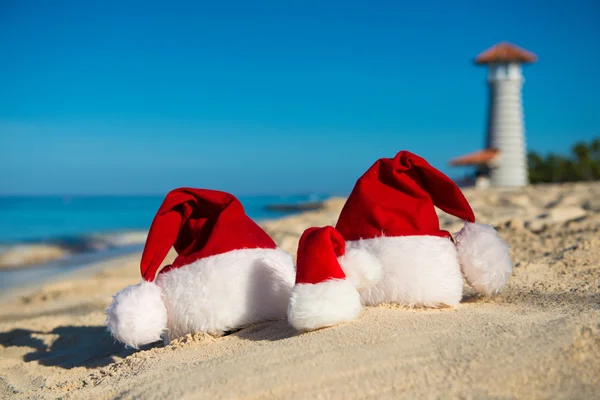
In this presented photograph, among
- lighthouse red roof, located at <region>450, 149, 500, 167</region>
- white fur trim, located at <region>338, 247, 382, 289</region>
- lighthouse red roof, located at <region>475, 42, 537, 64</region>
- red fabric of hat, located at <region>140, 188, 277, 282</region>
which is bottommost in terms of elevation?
white fur trim, located at <region>338, 247, 382, 289</region>

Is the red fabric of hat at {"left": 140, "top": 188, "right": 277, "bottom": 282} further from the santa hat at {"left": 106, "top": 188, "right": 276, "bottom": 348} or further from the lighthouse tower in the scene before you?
the lighthouse tower

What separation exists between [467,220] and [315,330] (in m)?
1.03

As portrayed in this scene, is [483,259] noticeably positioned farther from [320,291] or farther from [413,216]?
[320,291]

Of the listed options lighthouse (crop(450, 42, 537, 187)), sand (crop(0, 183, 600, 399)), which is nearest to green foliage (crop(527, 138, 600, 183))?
lighthouse (crop(450, 42, 537, 187))

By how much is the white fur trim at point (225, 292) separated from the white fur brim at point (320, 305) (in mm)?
401

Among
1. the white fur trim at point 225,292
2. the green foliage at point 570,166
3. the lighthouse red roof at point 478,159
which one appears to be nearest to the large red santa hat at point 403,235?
the white fur trim at point 225,292

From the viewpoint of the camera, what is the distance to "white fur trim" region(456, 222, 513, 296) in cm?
253

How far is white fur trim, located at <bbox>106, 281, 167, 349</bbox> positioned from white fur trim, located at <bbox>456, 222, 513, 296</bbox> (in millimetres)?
1438

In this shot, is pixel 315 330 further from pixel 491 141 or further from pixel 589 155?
pixel 589 155

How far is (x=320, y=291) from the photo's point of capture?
2.07 m

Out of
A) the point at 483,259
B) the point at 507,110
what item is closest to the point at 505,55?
the point at 507,110

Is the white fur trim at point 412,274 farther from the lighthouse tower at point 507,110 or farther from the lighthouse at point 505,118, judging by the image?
the lighthouse tower at point 507,110

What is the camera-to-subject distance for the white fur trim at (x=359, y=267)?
7.37 feet

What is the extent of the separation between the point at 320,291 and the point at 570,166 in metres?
26.1
